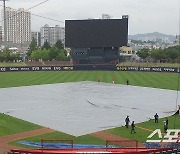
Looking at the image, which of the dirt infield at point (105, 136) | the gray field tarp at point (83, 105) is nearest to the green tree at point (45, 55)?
the gray field tarp at point (83, 105)

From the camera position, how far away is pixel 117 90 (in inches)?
2037

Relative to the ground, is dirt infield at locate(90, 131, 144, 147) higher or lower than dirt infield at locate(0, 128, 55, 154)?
lower

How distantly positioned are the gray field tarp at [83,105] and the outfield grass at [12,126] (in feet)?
3.85

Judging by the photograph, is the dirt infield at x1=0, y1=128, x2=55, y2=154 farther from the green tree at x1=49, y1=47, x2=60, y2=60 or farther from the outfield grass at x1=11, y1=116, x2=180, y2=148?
the green tree at x1=49, y1=47, x2=60, y2=60

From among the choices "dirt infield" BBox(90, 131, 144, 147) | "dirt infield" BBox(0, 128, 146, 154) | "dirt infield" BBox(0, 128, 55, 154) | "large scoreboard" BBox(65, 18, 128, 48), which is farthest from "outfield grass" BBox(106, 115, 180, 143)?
"large scoreboard" BBox(65, 18, 128, 48)

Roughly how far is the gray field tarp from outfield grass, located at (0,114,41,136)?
1173mm

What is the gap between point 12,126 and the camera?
28.0m

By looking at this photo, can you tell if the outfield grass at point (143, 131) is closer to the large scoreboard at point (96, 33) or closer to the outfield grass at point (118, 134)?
the outfield grass at point (118, 134)

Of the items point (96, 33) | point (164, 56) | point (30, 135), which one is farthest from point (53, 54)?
point (30, 135)

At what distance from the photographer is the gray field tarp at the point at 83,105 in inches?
1176

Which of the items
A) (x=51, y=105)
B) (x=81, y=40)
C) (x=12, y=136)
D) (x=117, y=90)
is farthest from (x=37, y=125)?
(x=81, y=40)

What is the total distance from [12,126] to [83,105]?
12.3 m

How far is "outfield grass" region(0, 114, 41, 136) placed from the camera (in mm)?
26209

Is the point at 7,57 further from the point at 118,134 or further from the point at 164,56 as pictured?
the point at 118,134
